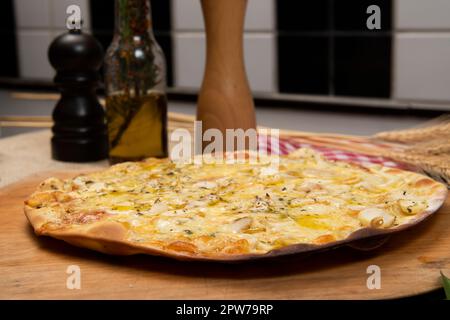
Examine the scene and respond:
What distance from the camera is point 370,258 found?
77cm

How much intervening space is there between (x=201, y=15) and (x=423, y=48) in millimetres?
861

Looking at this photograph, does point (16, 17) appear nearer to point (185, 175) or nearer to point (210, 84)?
point (210, 84)

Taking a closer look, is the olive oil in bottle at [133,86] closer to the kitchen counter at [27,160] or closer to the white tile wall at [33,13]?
the kitchen counter at [27,160]

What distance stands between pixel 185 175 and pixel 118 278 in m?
0.34

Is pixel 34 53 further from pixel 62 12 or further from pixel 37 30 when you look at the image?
pixel 62 12

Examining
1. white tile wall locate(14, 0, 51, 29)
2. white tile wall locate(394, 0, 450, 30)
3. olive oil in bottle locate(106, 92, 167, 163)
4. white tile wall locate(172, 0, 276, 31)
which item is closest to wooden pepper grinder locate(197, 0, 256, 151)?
olive oil in bottle locate(106, 92, 167, 163)

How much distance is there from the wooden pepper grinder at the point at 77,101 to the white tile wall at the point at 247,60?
1.15m

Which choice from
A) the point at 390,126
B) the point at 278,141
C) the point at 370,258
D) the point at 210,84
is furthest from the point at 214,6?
the point at 390,126

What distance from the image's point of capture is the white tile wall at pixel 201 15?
2.39 meters

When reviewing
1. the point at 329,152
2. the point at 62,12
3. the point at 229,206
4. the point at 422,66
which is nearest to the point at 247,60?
the point at 422,66

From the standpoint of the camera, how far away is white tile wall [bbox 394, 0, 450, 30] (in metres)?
2.04

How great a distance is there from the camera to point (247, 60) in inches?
97.6

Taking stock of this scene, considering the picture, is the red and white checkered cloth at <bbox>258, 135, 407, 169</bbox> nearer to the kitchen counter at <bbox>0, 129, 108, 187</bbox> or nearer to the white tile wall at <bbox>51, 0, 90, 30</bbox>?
the kitchen counter at <bbox>0, 129, 108, 187</bbox>

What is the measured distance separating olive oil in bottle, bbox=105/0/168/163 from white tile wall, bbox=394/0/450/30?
42.1 inches
